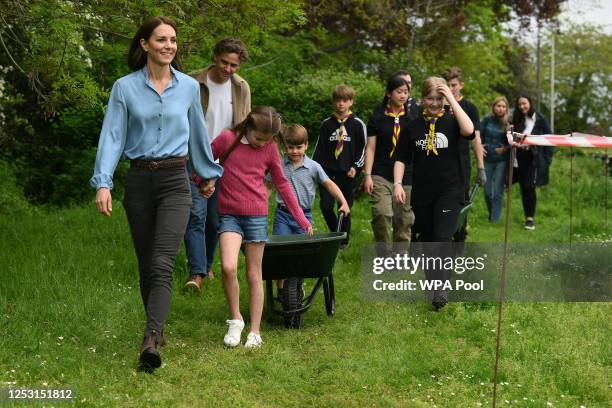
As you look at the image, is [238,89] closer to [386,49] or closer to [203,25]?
[203,25]

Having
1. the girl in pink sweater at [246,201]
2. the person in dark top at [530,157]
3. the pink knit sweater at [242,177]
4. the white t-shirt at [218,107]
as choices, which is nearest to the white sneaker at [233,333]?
the girl in pink sweater at [246,201]

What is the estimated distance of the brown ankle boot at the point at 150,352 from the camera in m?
5.31

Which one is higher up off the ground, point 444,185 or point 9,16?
point 9,16

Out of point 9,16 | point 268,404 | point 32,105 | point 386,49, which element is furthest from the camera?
point 386,49

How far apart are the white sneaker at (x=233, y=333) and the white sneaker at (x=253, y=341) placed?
0.06 meters

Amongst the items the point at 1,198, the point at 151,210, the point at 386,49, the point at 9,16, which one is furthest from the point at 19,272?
the point at 386,49

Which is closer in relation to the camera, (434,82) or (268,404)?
(268,404)

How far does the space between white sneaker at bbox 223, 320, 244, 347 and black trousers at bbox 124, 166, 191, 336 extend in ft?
2.46

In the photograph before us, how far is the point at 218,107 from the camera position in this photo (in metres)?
7.55

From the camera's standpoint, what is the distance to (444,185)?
24.3 ft

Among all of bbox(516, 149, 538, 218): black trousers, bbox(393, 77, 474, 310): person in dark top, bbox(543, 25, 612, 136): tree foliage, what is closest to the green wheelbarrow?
bbox(393, 77, 474, 310): person in dark top

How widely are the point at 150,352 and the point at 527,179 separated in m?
8.41

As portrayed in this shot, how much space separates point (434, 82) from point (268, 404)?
127 inches

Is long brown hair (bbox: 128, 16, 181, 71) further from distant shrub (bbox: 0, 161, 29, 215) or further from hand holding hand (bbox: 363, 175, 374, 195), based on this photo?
distant shrub (bbox: 0, 161, 29, 215)
